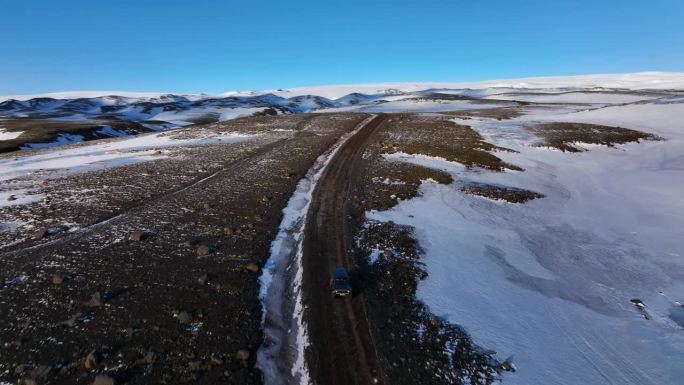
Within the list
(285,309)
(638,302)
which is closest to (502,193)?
(638,302)

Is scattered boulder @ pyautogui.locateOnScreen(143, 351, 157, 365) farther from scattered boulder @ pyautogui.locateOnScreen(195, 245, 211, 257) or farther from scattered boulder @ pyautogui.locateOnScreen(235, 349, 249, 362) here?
scattered boulder @ pyautogui.locateOnScreen(195, 245, 211, 257)

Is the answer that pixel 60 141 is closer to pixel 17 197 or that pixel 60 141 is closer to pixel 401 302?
pixel 17 197

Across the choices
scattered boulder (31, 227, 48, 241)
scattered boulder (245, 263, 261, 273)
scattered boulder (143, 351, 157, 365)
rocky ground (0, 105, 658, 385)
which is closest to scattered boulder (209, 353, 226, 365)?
rocky ground (0, 105, 658, 385)

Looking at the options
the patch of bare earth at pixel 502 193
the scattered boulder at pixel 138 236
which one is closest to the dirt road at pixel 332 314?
the scattered boulder at pixel 138 236

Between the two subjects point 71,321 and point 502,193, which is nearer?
point 71,321

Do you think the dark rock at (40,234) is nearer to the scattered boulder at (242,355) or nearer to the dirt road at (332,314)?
the dirt road at (332,314)

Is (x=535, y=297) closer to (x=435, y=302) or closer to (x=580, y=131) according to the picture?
(x=435, y=302)

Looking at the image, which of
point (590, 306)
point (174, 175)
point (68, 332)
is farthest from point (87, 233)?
point (590, 306)
